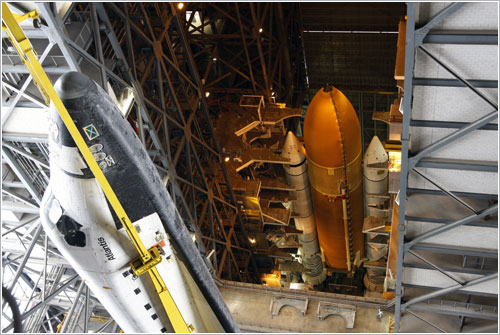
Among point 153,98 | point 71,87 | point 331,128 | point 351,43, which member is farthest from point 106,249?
point 351,43

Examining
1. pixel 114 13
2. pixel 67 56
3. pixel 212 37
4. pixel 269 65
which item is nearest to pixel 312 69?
pixel 269 65

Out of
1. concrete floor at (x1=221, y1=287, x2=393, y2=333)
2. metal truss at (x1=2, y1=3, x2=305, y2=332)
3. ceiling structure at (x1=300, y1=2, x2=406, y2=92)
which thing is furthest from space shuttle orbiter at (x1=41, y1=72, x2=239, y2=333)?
ceiling structure at (x1=300, y1=2, x2=406, y2=92)

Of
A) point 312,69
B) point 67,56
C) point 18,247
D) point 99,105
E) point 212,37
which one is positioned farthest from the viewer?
point 312,69

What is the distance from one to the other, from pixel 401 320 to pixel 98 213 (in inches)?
350

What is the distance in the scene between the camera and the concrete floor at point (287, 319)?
18641 mm

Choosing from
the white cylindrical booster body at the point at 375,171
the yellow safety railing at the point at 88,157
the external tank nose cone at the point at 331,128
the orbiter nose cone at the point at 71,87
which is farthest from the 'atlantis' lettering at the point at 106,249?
the white cylindrical booster body at the point at 375,171

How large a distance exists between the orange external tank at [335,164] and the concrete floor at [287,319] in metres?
4.45

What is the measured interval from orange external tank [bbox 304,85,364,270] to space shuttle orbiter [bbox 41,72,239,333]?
9153mm

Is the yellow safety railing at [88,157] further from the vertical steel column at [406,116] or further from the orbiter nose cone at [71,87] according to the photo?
the vertical steel column at [406,116]

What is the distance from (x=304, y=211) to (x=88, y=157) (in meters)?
15.3

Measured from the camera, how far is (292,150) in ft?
72.7

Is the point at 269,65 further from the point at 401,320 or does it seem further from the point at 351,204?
the point at 401,320

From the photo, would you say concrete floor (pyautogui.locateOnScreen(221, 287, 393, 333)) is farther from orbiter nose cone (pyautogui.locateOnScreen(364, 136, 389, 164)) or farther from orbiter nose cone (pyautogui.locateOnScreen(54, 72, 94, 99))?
orbiter nose cone (pyautogui.locateOnScreen(54, 72, 94, 99))

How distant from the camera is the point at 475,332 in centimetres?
1494
